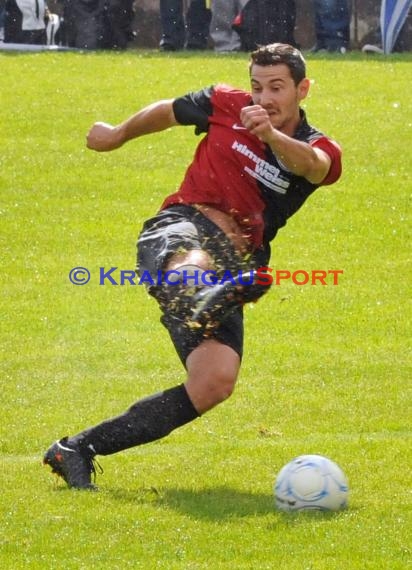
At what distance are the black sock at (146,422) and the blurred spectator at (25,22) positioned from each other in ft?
44.7

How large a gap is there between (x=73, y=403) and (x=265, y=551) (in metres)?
3.58

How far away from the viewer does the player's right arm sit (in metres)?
7.88

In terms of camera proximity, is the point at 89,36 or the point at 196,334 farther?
the point at 89,36

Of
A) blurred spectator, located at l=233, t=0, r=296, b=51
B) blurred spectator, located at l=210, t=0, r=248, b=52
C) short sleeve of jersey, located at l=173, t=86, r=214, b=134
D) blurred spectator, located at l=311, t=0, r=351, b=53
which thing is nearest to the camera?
short sleeve of jersey, located at l=173, t=86, r=214, b=134

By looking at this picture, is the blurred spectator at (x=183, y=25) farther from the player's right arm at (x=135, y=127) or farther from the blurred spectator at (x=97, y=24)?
the player's right arm at (x=135, y=127)

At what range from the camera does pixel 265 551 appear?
20.8 ft

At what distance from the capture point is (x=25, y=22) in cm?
2061

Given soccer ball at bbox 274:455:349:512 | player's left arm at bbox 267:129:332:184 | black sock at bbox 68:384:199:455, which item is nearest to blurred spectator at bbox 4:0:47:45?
player's left arm at bbox 267:129:332:184

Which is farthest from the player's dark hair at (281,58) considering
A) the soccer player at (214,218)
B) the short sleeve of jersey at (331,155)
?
the short sleeve of jersey at (331,155)

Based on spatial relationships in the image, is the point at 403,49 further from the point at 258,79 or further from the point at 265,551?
the point at 265,551

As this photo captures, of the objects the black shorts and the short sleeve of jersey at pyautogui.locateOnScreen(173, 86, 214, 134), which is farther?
the short sleeve of jersey at pyautogui.locateOnScreen(173, 86, 214, 134)

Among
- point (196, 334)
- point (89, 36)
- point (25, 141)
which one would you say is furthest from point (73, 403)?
point (89, 36)

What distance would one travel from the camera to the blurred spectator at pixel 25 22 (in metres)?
20.2

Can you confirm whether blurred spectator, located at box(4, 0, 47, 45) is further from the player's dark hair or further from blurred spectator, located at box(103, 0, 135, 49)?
the player's dark hair
